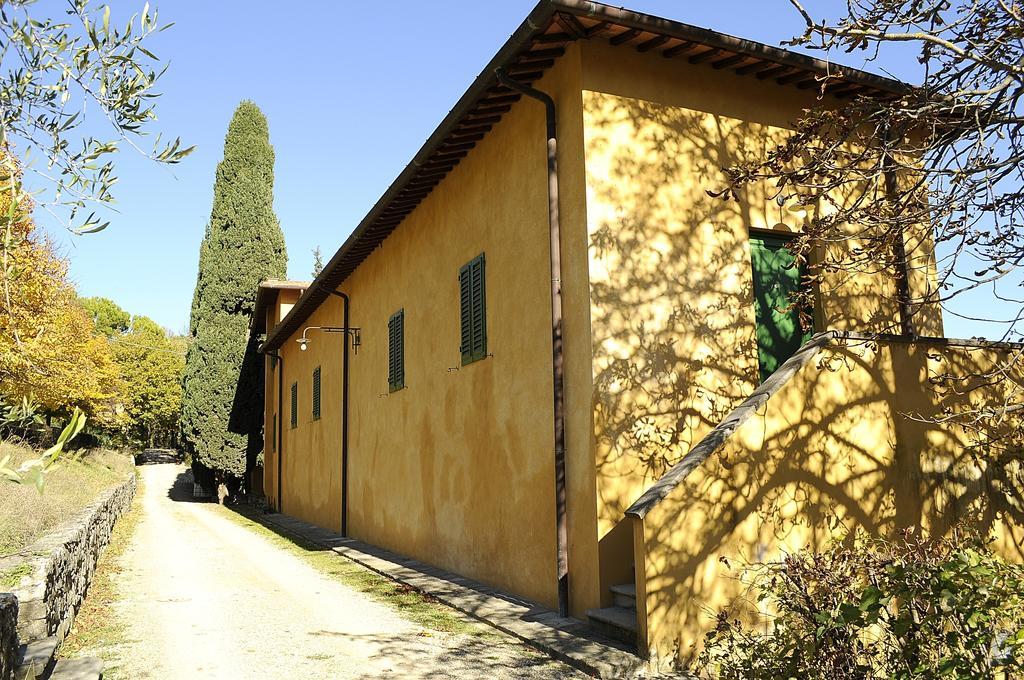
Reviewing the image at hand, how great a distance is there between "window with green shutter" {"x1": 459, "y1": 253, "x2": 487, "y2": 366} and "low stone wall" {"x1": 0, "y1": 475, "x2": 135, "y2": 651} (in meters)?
4.60

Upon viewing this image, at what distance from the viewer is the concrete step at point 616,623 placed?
572cm

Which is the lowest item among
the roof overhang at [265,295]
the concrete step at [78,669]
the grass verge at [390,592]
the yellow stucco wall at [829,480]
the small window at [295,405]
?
the grass verge at [390,592]

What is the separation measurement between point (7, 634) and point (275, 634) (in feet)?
9.83

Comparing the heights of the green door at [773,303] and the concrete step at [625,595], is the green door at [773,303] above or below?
above

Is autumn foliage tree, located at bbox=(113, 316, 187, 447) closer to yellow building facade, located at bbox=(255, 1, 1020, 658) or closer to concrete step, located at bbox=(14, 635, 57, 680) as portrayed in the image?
yellow building facade, located at bbox=(255, 1, 1020, 658)

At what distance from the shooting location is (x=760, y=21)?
773cm

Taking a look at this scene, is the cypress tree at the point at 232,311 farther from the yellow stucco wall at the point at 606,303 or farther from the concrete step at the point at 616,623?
the concrete step at the point at 616,623

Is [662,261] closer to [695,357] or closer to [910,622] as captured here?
[695,357]

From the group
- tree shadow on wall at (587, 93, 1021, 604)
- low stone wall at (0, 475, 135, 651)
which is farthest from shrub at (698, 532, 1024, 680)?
low stone wall at (0, 475, 135, 651)

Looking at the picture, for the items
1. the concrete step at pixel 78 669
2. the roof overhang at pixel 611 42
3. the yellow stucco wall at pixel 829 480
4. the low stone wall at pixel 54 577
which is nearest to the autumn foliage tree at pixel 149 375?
the low stone wall at pixel 54 577

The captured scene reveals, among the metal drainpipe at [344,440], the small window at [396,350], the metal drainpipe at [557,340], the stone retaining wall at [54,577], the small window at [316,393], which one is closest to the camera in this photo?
the stone retaining wall at [54,577]

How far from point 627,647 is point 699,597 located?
69 centimetres

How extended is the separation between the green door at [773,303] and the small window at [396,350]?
5.87m

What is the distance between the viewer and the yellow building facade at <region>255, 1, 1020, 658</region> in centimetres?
578
